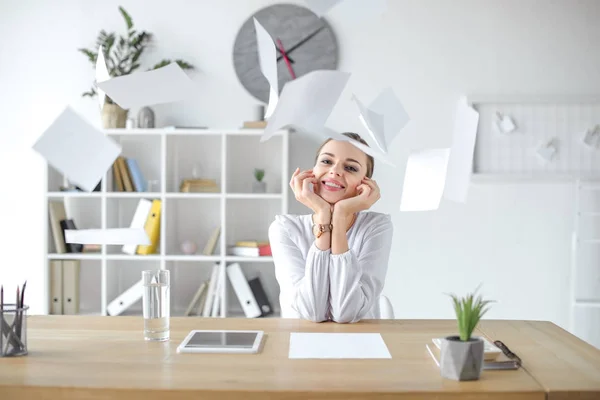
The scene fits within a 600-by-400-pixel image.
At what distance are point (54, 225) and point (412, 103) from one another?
2.15 m

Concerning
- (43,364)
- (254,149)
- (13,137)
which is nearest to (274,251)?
(43,364)

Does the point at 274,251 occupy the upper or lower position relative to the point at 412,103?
lower

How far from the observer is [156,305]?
1646 millimetres

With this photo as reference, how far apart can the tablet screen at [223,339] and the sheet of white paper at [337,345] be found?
4.1 inches

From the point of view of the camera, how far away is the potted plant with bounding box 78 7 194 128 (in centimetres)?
375

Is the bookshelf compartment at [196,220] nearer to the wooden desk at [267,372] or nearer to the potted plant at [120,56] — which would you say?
the potted plant at [120,56]

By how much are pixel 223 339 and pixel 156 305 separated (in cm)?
19

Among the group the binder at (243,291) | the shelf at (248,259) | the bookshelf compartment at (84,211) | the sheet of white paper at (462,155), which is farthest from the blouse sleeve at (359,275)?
the bookshelf compartment at (84,211)

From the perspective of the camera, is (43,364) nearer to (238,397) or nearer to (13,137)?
(238,397)

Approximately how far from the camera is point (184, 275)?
4.00 m

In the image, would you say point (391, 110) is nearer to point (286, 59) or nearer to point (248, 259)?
point (248, 259)

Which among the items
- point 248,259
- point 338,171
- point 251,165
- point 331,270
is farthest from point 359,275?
point 251,165

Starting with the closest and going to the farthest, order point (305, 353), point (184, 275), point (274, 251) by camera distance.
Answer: point (305, 353) → point (274, 251) → point (184, 275)

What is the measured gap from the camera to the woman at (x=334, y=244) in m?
1.93
